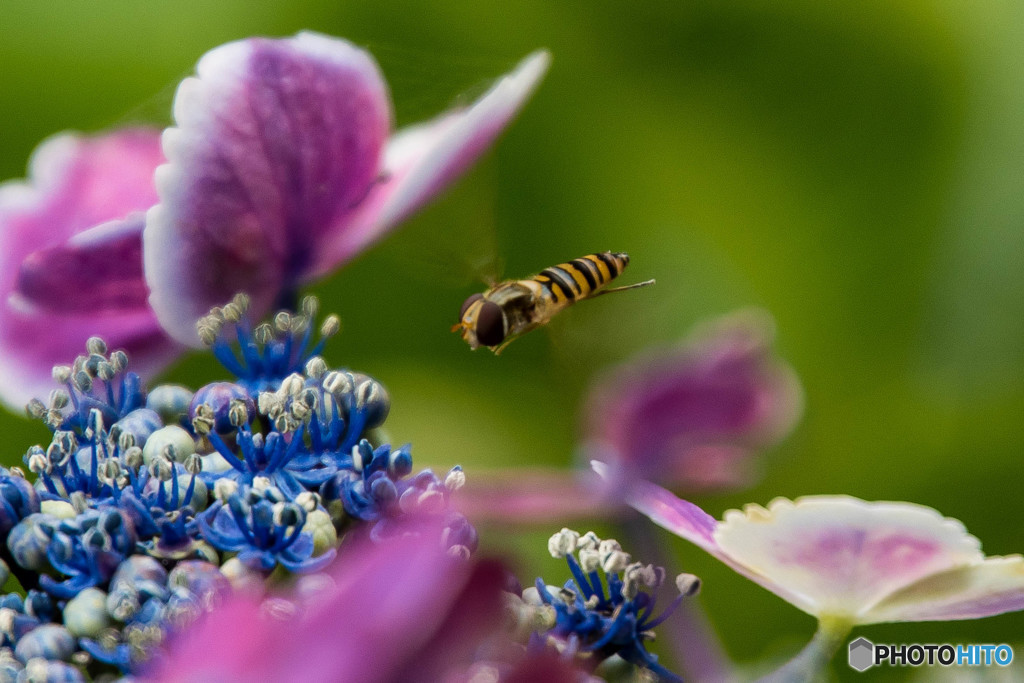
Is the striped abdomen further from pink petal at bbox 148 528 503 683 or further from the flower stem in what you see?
pink petal at bbox 148 528 503 683

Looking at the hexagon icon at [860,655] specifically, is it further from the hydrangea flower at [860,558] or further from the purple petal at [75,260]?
the purple petal at [75,260]

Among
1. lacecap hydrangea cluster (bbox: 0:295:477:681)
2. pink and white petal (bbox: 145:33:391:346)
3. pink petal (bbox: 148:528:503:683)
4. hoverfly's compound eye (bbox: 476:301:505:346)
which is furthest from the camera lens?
hoverfly's compound eye (bbox: 476:301:505:346)

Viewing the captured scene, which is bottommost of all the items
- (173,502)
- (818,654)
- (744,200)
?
(744,200)

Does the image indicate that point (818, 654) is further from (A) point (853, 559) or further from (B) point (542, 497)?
(B) point (542, 497)

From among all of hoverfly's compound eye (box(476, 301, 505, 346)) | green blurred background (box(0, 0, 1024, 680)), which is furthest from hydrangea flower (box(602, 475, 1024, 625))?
green blurred background (box(0, 0, 1024, 680))

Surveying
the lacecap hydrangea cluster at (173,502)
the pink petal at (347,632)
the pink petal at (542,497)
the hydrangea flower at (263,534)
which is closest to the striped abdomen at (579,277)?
the pink petal at (542,497)

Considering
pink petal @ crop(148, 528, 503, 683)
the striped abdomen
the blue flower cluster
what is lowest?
the blue flower cluster

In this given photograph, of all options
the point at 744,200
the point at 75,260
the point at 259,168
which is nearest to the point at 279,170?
the point at 259,168
